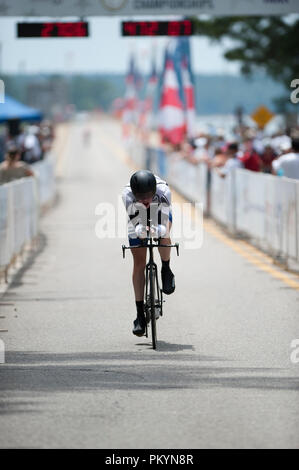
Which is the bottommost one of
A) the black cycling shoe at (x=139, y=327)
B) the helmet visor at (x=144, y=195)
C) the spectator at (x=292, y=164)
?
the black cycling shoe at (x=139, y=327)

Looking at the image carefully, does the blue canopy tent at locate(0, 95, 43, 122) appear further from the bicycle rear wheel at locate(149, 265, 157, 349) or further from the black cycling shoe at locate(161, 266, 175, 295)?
the bicycle rear wheel at locate(149, 265, 157, 349)

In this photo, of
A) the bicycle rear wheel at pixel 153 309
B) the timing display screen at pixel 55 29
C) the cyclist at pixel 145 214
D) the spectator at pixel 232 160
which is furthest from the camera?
the spectator at pixel 232 160

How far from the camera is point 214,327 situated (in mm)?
11578

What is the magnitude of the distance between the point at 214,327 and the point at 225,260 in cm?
682

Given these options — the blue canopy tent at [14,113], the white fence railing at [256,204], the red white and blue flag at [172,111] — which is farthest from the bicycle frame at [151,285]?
the red white and blue flag at [172,111]

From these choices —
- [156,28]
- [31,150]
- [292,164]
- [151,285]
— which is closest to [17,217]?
[292,164]

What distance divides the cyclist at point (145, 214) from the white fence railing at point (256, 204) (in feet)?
19.4

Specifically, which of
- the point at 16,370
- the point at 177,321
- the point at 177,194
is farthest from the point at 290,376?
the point at 177,194

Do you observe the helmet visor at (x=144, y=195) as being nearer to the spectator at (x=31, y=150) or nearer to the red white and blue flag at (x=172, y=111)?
the spectator at (x=31, y=150)

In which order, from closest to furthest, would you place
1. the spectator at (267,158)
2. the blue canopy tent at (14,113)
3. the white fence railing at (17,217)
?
A: the white fence railing at (17,217), the spectator at (267,158), the blue canopy tent at (14,113)

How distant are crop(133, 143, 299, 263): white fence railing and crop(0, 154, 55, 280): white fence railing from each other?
370 cm

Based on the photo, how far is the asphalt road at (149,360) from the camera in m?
7.18

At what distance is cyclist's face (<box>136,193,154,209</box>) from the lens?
994cm

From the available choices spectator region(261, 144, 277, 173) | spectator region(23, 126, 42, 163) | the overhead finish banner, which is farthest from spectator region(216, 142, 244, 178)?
spectator region(23, 126, 42, 163)
